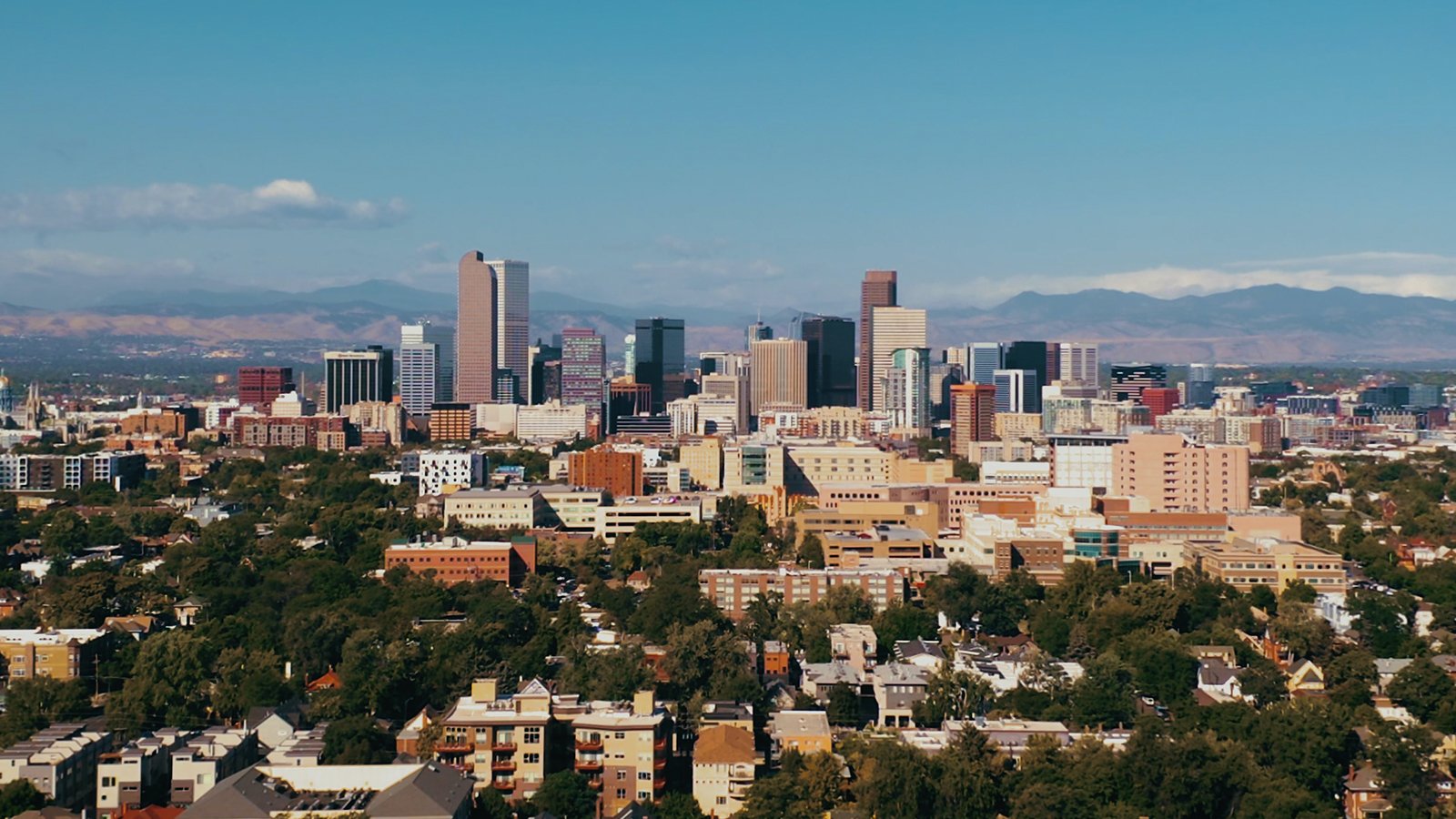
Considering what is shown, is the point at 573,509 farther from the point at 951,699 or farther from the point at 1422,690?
the point at 1422,690

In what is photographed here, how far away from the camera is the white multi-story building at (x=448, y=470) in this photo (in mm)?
47938

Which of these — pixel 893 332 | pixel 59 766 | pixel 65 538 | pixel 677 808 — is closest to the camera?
pixel 59 766

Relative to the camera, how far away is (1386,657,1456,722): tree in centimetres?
2145

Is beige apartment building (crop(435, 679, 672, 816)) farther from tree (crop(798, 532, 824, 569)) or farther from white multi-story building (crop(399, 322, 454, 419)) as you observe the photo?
white multi-story building (crop(399, 322, 454, 419))

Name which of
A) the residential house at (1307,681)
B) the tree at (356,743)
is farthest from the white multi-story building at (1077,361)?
the tree at (356,743)

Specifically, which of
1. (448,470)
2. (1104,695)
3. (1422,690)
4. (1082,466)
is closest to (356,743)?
(1104,695)

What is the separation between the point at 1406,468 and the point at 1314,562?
2609 centimetres

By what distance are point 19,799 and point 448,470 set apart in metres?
31.1

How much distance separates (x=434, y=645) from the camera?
2420 centimetres

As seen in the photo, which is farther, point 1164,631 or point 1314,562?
point 1314,562

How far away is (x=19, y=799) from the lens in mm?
17266

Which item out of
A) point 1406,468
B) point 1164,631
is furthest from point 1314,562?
point 1406,468

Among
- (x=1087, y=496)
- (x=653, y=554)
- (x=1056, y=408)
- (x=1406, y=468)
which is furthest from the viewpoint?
(x=1056, y=408)

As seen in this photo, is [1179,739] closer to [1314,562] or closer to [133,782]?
[133,782]
